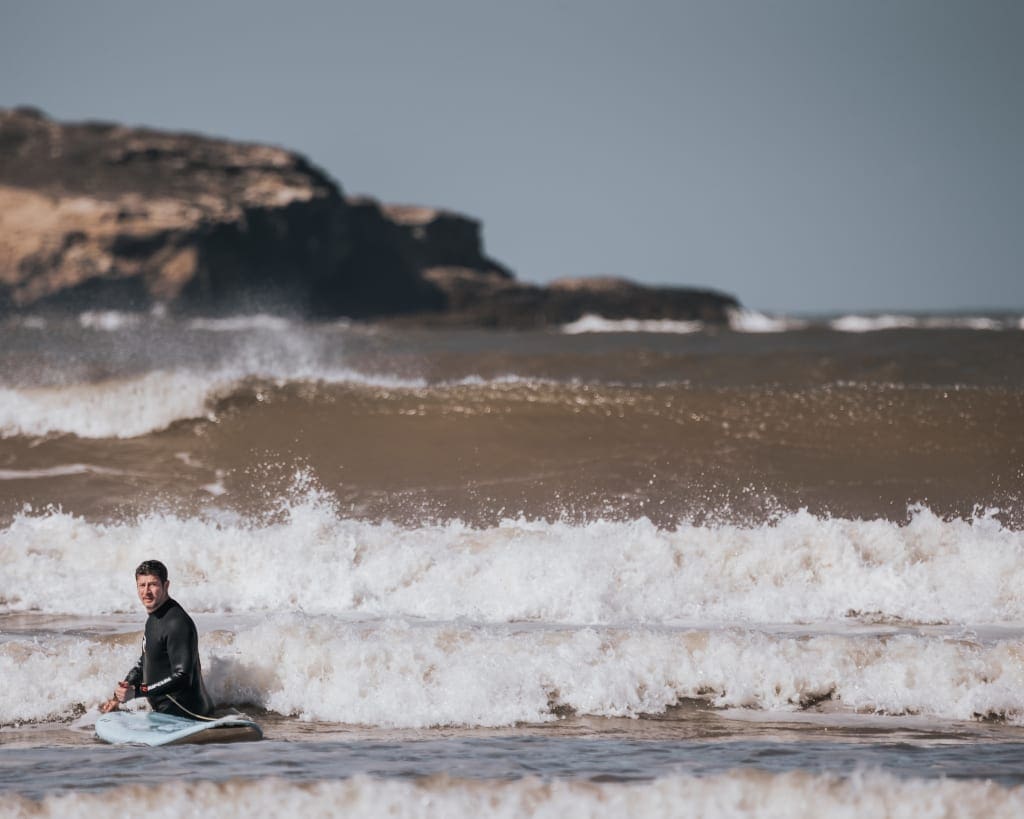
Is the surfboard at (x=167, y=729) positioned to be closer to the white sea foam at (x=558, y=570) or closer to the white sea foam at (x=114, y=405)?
the white sea foam at (x=558, y=570)

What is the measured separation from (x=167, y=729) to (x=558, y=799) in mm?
2153

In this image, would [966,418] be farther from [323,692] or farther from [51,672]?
[51,672]

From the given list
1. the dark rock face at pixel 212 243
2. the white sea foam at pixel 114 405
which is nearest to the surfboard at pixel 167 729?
the white sea foam at pixel 114 405

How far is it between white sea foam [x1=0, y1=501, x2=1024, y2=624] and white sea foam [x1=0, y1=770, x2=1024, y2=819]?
389 centimetres

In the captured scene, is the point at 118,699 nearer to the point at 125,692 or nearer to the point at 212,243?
the point at 125,692

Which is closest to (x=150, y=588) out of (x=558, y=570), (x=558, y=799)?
(x=558, y=799)

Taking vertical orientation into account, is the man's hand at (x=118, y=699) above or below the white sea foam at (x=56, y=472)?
below

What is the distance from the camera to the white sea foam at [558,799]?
194 inches

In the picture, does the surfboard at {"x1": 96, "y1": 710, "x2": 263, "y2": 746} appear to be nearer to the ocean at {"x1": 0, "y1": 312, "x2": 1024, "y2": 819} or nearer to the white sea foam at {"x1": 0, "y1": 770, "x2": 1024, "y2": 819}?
the ocean at {"x1": 0, "y1": 312, "x2": 1024, "y2": 819}

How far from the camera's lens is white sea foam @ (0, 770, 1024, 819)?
4918mm

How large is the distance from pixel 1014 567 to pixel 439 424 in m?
6.92

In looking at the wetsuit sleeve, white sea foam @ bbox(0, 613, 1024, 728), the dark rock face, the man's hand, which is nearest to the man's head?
the wetsuit sleeve

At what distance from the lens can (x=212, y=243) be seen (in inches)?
3750

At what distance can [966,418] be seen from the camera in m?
14.4
